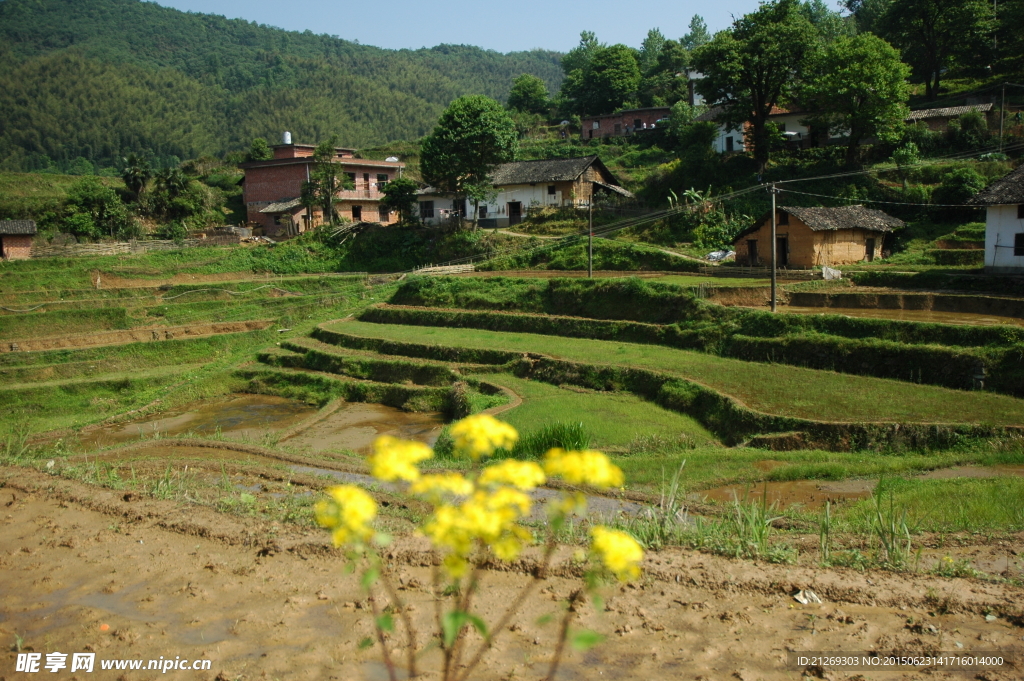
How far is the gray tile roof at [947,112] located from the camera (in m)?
42.1

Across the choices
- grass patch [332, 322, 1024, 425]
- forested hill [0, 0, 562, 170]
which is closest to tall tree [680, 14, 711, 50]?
forested hill [0, 0, 562, 170]

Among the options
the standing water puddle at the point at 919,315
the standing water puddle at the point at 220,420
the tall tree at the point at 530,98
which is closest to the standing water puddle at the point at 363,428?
the standing water puddle at the point at 220,420

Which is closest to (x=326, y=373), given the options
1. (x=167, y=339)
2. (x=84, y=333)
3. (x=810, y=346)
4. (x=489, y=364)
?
(x=489, y=364)

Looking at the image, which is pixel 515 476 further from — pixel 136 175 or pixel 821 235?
pixel 136 175

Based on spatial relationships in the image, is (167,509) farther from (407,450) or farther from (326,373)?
(326,373)

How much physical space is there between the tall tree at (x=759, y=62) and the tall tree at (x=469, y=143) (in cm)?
1278

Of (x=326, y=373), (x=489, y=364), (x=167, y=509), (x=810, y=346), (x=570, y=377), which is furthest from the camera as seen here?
(x=326, y=373)

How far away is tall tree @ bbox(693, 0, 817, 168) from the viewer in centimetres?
4278

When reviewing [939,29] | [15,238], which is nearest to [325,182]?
[15,238]

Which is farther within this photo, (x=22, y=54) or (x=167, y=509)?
(x=22, y=54)

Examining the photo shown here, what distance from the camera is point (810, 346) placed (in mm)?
22281

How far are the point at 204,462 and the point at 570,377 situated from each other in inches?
464

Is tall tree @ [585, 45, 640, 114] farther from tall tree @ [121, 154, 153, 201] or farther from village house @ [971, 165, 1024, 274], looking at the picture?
village house @ [971, 165, 1024, 274]

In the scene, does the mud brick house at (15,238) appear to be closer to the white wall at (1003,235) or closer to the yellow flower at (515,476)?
the yellow flower at (515,476)
